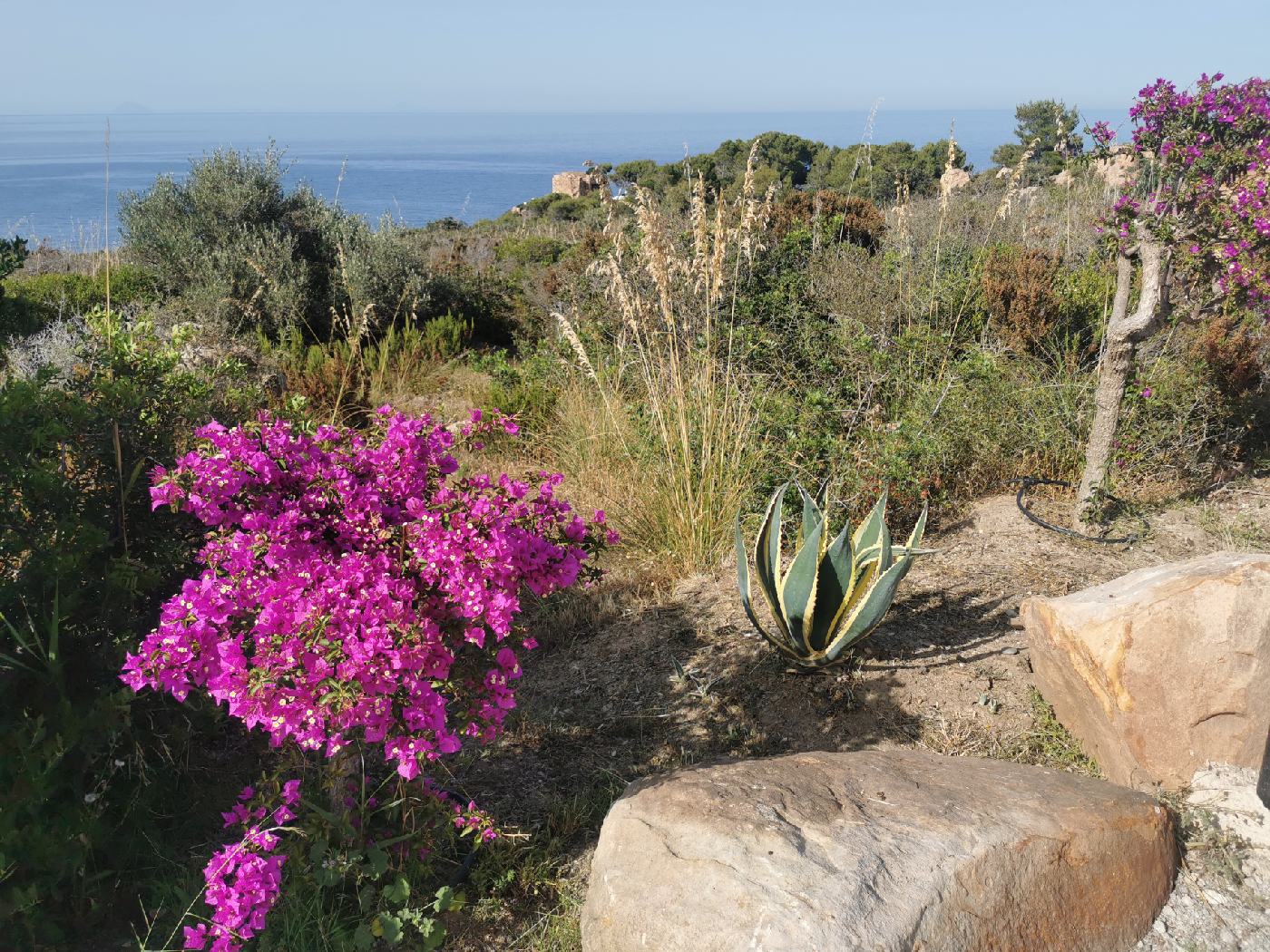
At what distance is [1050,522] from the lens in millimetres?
4766

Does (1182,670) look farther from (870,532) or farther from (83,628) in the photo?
(83,628)

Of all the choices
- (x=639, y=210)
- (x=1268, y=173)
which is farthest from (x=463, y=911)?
(x=1268, y=173)

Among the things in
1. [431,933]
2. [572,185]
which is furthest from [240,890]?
[572,185]

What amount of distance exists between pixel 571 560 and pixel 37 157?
4556 cm

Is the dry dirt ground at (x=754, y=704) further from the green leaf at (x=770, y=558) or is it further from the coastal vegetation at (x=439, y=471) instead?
the green leaf at (x=770, y=558)

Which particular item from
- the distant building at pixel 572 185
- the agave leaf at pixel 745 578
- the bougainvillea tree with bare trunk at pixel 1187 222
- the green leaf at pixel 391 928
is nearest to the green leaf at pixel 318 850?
the green leaf at pixel 391 928

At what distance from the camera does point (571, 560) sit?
8.08ft

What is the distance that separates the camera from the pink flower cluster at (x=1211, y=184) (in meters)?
4.18

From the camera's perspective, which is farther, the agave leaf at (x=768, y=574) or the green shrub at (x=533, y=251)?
the green shrub at (x=533, y=251)

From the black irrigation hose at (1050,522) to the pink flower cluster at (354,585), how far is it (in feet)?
9.85

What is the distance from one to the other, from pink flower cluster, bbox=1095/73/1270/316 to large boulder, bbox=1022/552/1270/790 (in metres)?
2.04

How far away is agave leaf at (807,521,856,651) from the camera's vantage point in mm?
3314

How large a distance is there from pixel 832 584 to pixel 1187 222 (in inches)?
106

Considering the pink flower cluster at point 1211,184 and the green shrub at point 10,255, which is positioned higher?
the pink flower cluster at point 1211,184
